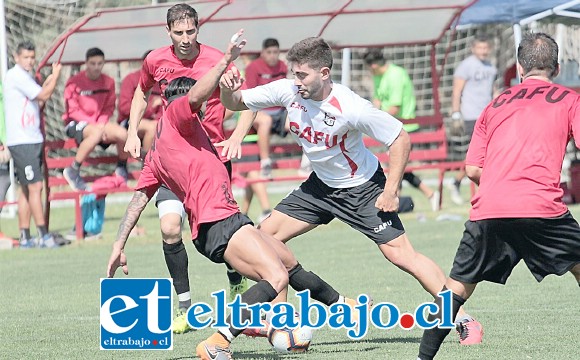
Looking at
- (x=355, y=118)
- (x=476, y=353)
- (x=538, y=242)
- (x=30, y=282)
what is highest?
(x=355, y=118)

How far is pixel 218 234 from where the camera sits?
7102 mm

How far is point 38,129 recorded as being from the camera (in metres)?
15.0

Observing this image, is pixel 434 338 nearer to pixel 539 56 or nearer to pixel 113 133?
pixel 539 56

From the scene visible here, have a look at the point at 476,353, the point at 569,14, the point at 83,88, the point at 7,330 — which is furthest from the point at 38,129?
the point at 476,353

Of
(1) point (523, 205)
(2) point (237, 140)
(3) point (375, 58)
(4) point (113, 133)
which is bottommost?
(4) point (113, 133)

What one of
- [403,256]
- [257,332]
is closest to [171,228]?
[257,332]

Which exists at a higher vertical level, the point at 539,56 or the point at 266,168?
the point at 539,56

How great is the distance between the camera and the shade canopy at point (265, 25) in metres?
17.3

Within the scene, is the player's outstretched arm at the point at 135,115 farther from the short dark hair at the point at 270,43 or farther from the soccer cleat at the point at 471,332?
the short dark hair at the point at 270,43

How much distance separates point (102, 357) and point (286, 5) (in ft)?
36.4

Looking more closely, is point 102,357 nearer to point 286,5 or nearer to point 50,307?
point 50,307

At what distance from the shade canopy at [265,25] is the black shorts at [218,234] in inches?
405

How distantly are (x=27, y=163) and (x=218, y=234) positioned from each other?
27.0 feet

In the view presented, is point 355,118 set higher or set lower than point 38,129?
higher
